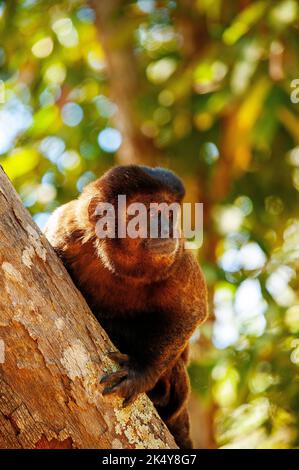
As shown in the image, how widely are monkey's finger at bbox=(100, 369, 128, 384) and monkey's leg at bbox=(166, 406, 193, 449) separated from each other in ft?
4.87

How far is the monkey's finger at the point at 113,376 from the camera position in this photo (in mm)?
3381

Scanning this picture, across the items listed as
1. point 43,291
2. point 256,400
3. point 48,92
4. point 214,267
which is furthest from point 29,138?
point 43,291

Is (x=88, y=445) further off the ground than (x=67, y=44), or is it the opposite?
(x=67, y=44)

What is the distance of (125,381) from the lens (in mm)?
3477

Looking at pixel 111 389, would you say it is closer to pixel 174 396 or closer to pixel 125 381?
pixel 125 381

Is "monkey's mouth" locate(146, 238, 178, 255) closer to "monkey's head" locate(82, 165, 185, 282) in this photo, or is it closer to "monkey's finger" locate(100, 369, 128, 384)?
"monkey's head" locate(82, 165, 185, 282)

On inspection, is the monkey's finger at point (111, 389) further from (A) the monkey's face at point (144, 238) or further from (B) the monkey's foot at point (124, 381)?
(A) the monkey's face at point (144, 238)

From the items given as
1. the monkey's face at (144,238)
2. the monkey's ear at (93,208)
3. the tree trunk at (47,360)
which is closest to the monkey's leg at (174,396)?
the monkey's face at (144,238)

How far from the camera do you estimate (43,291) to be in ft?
10.8

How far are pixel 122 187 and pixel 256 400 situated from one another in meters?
2.87

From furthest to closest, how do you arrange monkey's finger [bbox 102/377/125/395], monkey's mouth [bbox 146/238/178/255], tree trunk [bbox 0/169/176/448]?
monkey's mouth [bbox 146/238/178/255] → monkey's finger [bbox 102/377/125/395] → tree trunk [bbox 0/169/176/448]

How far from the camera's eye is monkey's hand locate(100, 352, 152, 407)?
3391 millimetres

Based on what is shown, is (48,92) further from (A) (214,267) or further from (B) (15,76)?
(A) (214,267)

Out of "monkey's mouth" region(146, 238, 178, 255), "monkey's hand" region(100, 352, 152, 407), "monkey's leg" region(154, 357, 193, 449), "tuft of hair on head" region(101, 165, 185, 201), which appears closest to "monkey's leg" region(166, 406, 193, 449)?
"monkey's leg" region(154, 357, 193, 449)
